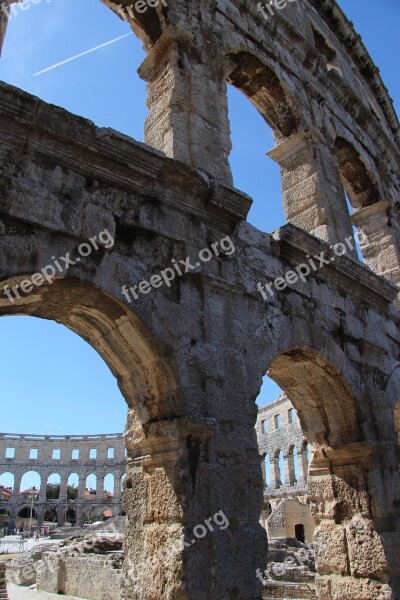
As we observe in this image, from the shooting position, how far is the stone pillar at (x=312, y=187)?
631cm

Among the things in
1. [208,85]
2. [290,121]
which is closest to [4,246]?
[208,85]

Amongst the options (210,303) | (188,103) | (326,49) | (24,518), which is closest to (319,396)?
(210,303)

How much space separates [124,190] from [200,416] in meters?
1.79

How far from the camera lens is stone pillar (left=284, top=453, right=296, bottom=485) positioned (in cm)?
2329

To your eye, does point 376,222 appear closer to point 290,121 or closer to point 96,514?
point 290,121

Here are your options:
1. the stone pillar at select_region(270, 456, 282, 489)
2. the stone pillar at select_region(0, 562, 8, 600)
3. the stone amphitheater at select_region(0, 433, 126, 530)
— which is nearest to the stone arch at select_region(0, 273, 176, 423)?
the stone pillar at select_region(0, 562, 8, 600)

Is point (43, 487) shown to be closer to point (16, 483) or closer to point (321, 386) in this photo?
point (16, 483)

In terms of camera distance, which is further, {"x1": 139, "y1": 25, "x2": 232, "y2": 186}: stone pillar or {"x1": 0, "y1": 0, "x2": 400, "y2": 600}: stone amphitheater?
{"x1": 139, "y1": 25, "x2": 232, "y2": 186}: stone pillar

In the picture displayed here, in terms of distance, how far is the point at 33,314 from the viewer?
396cm

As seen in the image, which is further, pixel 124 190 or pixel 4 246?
pixel 124 190

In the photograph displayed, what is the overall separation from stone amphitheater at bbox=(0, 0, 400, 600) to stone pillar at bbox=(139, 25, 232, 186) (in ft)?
0.08

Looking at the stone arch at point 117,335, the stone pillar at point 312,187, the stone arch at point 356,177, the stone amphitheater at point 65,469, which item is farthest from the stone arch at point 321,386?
the stone amphitheater at point 65,469

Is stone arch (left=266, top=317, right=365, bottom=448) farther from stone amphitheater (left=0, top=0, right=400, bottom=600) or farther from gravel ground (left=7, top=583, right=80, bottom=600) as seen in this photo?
gravel ground (left=7, top=583, right=80, bottom=600)

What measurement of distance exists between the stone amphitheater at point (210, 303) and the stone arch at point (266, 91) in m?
0.02
